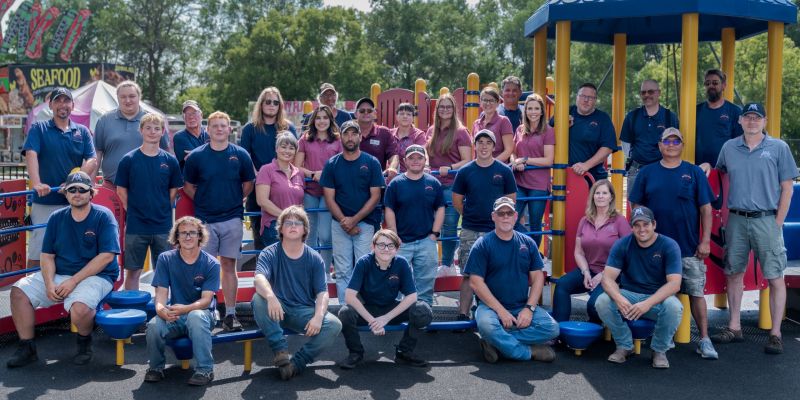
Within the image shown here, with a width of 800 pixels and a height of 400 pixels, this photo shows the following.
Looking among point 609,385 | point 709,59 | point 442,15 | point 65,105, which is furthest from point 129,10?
point 609,385

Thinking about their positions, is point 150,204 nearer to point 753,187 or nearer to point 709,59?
point 753,187

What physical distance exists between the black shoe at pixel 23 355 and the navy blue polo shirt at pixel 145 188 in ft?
4.07

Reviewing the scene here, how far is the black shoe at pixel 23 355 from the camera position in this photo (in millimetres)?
5742

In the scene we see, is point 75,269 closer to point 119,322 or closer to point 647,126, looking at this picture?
point 119,322

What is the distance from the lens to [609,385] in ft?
17.9

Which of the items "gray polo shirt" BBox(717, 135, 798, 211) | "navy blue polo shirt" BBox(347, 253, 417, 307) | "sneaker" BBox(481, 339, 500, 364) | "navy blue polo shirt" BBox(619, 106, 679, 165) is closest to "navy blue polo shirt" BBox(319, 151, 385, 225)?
"navy blue polo shirt" BBox(347, 253, 417, 307)

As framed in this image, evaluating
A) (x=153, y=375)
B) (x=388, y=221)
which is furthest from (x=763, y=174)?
(x=153, y=375)

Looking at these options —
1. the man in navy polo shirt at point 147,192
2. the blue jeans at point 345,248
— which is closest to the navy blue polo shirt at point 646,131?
the blue jeans at point 345,248

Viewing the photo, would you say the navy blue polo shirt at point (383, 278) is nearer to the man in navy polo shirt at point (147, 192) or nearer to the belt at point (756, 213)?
the man in navy polo shirt at point (147, 192)

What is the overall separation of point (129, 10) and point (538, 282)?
2230 inches

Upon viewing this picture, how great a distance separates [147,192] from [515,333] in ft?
11.0

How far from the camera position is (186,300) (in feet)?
18.7

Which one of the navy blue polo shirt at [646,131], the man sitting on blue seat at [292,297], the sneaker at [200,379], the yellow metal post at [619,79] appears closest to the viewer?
the sneaker at [200,379]

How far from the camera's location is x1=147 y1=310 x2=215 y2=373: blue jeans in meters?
5.41
